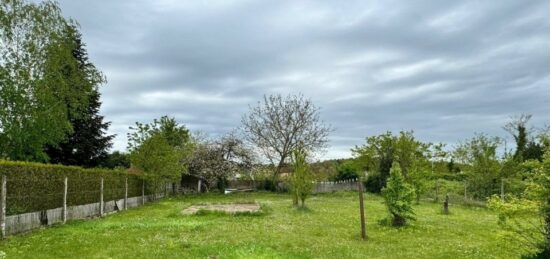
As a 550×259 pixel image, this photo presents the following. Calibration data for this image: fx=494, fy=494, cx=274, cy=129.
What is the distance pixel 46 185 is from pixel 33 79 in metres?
16.2

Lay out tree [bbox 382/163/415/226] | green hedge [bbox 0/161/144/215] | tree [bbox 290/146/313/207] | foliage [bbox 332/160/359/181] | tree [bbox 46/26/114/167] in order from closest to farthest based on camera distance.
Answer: green hedge [bbox 0/161/144/215], tree [bbox 382/163/415/226], tree [bbox 290/146/313/207], tree [bbox 46/26/114/167], foliage [bbox 332/160/359/181]

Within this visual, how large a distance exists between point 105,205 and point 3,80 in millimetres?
11625

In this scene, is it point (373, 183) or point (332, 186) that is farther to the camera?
point (332, 186)

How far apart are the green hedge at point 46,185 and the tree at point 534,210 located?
14648mm

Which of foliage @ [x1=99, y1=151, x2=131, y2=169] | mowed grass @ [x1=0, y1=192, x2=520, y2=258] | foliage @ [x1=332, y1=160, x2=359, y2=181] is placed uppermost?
foliage @ [x1=99, y1=151, x2=131, y2=169]

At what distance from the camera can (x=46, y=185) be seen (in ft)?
63.3

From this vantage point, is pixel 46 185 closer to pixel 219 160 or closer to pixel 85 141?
pixel 85 141

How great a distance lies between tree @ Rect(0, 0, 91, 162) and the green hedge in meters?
8.56

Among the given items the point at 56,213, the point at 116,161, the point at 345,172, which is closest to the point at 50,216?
the point at 56,213

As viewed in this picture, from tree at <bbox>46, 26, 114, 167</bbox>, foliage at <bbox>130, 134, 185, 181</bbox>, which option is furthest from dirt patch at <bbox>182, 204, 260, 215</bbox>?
tree at <bbox>46, 26, 114, 167</bbox>

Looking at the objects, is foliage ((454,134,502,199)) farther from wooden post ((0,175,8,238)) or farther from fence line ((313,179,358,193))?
wooden post ((0,175,8,238))

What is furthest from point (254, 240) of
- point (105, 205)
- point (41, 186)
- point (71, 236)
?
point (105, 205)

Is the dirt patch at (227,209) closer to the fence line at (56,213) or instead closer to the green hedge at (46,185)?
Answer: the fence line at (56,213)

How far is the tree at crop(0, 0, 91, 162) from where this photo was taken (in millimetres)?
31922
